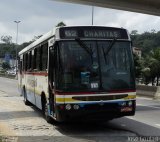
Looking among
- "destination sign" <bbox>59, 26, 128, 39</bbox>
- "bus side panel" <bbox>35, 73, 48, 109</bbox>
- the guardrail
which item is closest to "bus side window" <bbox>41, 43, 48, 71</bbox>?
"bus side panel" <bbox>35, 73, 48, 109</bbox>

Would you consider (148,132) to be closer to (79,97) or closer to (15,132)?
(79,97)

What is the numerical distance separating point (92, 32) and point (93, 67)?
40.8 inches

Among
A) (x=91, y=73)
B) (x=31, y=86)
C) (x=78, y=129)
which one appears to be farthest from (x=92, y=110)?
(x=31, y=86)

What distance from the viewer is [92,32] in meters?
11.3

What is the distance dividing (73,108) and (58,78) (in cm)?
88

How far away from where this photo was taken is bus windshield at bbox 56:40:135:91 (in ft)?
35.3

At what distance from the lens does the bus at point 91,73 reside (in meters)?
Answer: 10.7

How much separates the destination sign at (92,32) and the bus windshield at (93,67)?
0.65 ft

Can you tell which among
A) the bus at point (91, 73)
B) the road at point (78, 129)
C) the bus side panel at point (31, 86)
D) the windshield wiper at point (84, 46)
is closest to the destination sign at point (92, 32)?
the bus at point (91, 73)

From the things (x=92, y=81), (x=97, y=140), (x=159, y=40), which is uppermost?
(x=159, y=40)

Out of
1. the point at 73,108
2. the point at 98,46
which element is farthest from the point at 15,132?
the point at 98,46

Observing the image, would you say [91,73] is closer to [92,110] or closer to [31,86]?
[92,110]

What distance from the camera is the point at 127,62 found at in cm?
1127

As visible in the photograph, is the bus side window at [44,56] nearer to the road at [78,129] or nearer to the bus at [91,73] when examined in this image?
the bus at [91,73]
